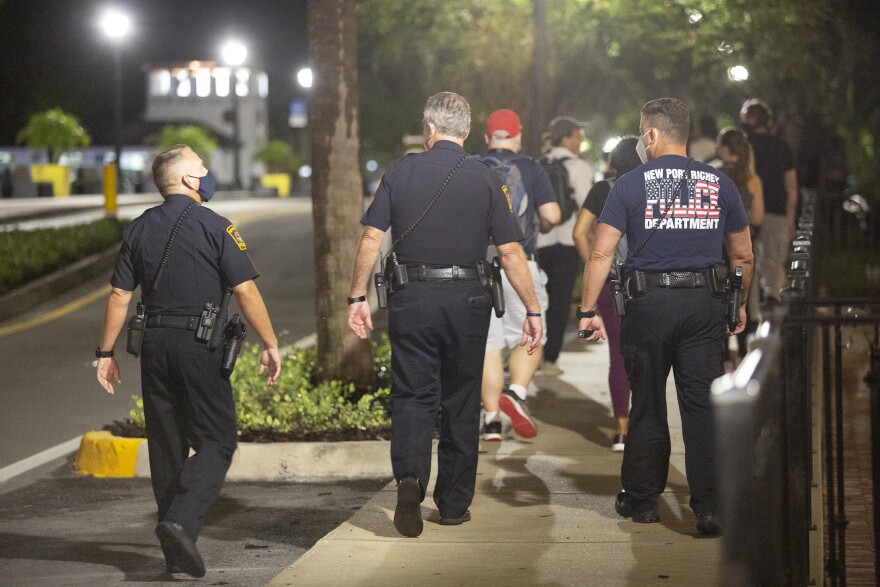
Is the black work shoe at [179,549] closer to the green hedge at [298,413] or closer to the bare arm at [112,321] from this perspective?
the bare arm at [112,321]

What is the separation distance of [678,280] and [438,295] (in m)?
1.03

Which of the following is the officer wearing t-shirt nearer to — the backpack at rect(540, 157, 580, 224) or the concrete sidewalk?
the concrete sidewalk

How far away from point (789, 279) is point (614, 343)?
3052 mm

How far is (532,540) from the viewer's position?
659 centimetres

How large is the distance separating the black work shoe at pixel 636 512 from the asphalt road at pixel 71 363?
4.03 meters

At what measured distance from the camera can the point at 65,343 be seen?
14.7 metres

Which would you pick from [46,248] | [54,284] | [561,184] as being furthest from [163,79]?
[561,184]

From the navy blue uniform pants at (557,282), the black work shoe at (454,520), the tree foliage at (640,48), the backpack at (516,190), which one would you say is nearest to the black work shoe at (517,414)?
the backpack at (516,190)

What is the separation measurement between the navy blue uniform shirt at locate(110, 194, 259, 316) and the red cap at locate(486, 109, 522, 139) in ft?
9.51

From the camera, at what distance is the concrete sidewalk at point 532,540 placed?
594 centimetres

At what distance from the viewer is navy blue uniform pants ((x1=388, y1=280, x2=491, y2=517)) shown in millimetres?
6684

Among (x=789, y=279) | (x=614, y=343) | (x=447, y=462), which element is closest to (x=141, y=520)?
(x=447, y=462)

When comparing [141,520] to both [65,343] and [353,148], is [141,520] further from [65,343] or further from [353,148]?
[65,343]

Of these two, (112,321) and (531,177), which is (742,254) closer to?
(531,177)
